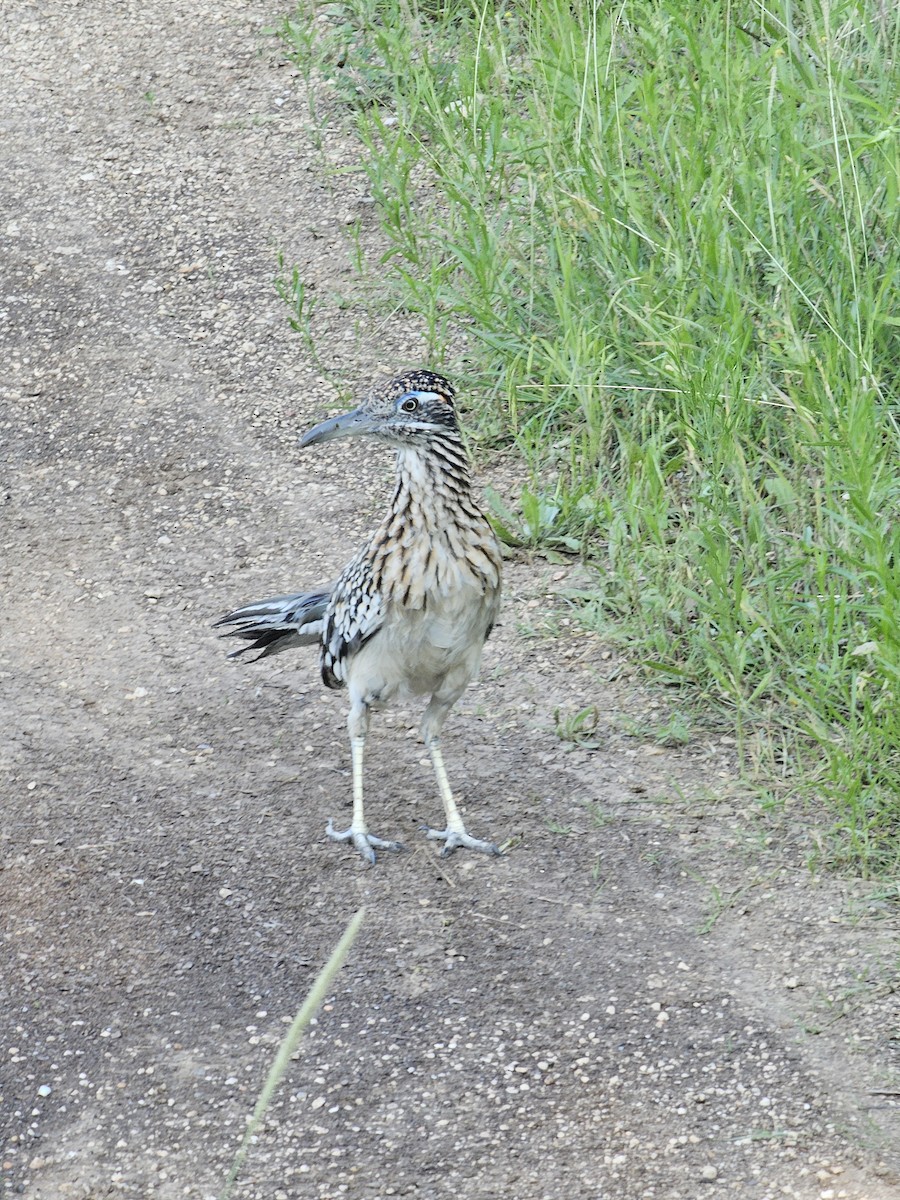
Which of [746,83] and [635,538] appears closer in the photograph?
[635,538]

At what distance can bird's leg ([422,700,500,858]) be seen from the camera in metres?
5.31

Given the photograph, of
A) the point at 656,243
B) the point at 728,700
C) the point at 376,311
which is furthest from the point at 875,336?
the point at 376,311

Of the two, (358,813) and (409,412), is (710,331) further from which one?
(358,813)

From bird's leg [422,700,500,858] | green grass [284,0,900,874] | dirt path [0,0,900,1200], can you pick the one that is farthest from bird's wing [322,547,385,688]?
green grass [284,0,900,874]

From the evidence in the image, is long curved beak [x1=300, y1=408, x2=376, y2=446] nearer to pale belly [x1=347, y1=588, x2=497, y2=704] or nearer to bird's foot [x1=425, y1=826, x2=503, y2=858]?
pale belly [x1=347, y1=588, x2=497, y2=704]

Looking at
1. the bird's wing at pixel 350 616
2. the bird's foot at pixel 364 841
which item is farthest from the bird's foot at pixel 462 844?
the bird's wing at pixel 350 616

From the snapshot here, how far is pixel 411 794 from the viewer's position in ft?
18.7

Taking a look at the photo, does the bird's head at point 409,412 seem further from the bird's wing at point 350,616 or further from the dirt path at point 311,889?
the dirt path at point 311,889

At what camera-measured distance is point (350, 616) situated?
17.1 feet

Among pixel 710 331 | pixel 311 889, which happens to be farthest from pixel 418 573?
pixel 710 331

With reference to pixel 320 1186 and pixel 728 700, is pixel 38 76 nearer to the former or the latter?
pixel 728 700

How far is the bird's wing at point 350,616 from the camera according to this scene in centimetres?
507

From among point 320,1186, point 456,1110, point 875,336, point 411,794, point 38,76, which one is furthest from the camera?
point 38,76

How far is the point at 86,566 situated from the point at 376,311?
2.24 meters
